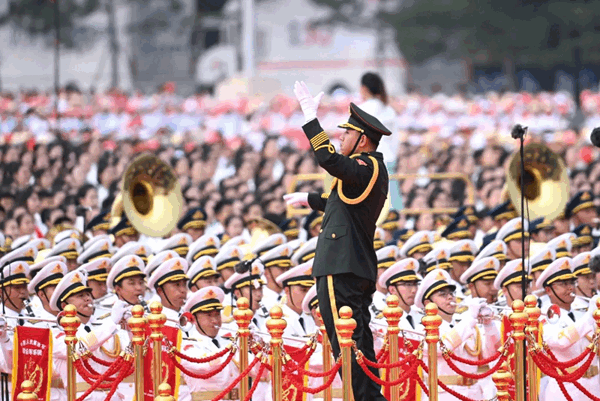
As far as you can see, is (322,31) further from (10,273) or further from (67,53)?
(10,273)

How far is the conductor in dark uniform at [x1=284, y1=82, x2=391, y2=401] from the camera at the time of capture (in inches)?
297

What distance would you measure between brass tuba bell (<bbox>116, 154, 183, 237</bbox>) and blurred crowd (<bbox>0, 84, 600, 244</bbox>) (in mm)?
430

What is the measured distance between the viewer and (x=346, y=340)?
731 centimetres

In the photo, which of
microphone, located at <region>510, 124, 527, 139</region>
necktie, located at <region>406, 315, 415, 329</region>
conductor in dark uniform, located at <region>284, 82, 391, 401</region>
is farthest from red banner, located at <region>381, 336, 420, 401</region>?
microphone, located at <region>510, 124, 527, 139</region>

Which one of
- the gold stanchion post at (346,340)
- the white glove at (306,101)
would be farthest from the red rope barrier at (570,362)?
the white glove at (306,101)

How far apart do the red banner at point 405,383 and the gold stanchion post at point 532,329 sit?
736 mm

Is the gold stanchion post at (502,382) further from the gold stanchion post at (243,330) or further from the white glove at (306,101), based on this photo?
the white glove at (306,101)

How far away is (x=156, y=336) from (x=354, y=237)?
129 centimetres

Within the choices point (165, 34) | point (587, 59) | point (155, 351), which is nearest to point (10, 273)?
point (155, 351)

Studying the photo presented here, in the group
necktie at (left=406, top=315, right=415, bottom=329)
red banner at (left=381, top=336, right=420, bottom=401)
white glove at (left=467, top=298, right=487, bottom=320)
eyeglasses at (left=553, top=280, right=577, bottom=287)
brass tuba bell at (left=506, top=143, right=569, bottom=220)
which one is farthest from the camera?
brass tuba bell at (left=506, top=143, right=569, bottom=220)

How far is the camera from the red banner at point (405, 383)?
8258 mm

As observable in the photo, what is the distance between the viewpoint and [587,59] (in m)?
42.1

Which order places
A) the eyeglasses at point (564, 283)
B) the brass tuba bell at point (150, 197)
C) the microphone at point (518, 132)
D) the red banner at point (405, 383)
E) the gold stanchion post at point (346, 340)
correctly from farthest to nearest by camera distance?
the brass tuba bell at point (150, 197)
the eyeglasses at point (564, 283)
the microphone at point (518, 132)
the red banner at point (405, 383)
the gold stanchion post at point (346, 340)

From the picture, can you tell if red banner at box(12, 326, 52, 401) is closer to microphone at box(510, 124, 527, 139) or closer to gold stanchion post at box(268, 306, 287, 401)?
gold stanchion post at box(268, 306, 287, 401)
